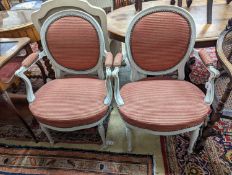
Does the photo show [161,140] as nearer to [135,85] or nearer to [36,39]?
[135,85]

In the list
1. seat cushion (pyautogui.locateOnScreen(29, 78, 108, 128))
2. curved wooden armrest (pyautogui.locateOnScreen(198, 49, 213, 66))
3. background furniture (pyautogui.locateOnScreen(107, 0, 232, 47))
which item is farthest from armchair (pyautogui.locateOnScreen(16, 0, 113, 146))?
curved wooden armrest (pyautogui.locateOnScreen(198, 49, 213, 66))

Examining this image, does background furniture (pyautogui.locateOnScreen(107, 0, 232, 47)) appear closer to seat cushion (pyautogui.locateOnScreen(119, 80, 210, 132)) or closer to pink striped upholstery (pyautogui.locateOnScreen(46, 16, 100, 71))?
pink striped upholstery (pyautogui.locateOnScreen(46, 16, 100, 71))

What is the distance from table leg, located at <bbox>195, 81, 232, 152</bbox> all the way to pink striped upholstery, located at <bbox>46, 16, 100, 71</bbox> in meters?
0.93

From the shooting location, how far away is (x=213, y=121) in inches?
53.1

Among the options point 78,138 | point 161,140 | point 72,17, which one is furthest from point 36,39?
point 161,140

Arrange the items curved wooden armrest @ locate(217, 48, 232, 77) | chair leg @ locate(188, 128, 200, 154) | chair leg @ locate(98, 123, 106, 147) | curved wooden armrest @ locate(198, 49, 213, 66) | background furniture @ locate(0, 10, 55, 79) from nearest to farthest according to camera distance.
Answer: curved wooden armrest @ locate(217, 48, 232, 77) < curved wooden armrest @ locate(198, 49, 213, 66) < chair leg @ locate(188, 128, 200, 154) < chair leg @ locate(98, 123, 106, 147) < background furniture @ locate(0, 10, 55, 79)

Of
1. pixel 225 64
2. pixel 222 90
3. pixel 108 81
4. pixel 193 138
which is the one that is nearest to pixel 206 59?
pixel 225 64

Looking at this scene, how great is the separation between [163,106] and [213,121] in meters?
0.35

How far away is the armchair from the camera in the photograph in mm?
1392

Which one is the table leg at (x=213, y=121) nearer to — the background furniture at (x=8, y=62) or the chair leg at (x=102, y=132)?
the chair leg at (x=102, y=132)

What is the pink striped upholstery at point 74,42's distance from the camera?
61.2 inches

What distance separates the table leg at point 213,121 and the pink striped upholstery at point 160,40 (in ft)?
1.40

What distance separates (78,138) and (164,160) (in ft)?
2.41

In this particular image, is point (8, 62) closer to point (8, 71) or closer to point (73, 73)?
point (8, 71)
